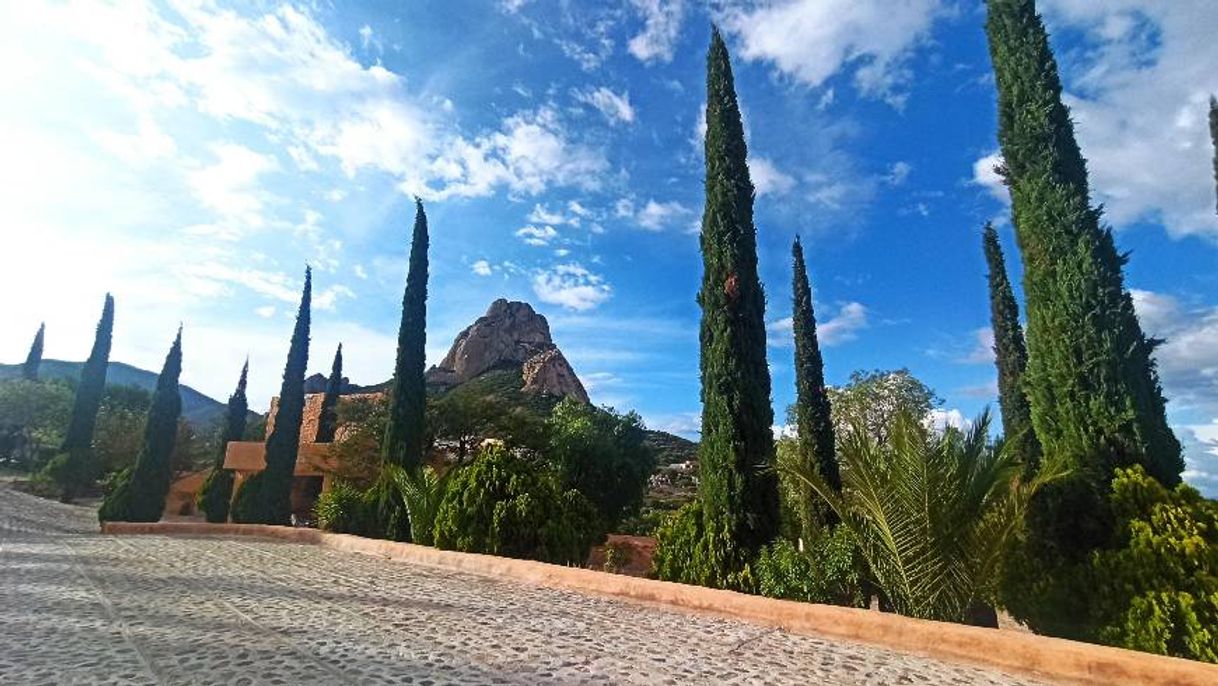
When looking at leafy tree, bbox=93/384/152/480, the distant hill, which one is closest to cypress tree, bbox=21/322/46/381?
leafy tree, bbox=93/384/152/480

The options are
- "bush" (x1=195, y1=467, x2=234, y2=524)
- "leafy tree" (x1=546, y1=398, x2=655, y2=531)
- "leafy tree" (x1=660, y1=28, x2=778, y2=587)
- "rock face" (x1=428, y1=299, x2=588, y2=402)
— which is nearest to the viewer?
"leafy tree" (x1=660, y1=28, x2=778, y2=587)

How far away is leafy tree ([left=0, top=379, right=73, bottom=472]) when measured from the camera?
128ft

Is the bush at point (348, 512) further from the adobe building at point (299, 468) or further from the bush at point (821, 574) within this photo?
the bush at point (821, 574)

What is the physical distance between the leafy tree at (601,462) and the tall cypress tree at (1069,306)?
558 inches

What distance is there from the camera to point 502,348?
255ft

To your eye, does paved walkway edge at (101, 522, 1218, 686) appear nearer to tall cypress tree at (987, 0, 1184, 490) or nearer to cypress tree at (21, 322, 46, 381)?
tall cypress tree at (987, 0, 1184, 490)

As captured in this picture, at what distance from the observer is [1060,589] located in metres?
5.25

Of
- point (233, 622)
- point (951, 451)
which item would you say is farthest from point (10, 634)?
point (951, 451)

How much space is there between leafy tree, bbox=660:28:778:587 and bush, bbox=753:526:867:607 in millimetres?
902

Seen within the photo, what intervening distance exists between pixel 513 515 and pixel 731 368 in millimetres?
3932

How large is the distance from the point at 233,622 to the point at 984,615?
7.10 meters

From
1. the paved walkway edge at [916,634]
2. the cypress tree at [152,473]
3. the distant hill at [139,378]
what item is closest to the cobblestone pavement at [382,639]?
the paved walkway edge at [916,634]

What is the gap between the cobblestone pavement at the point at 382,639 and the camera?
3.57 metres

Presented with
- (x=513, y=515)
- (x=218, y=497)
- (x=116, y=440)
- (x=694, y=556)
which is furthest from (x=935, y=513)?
(x=116, y=440)
